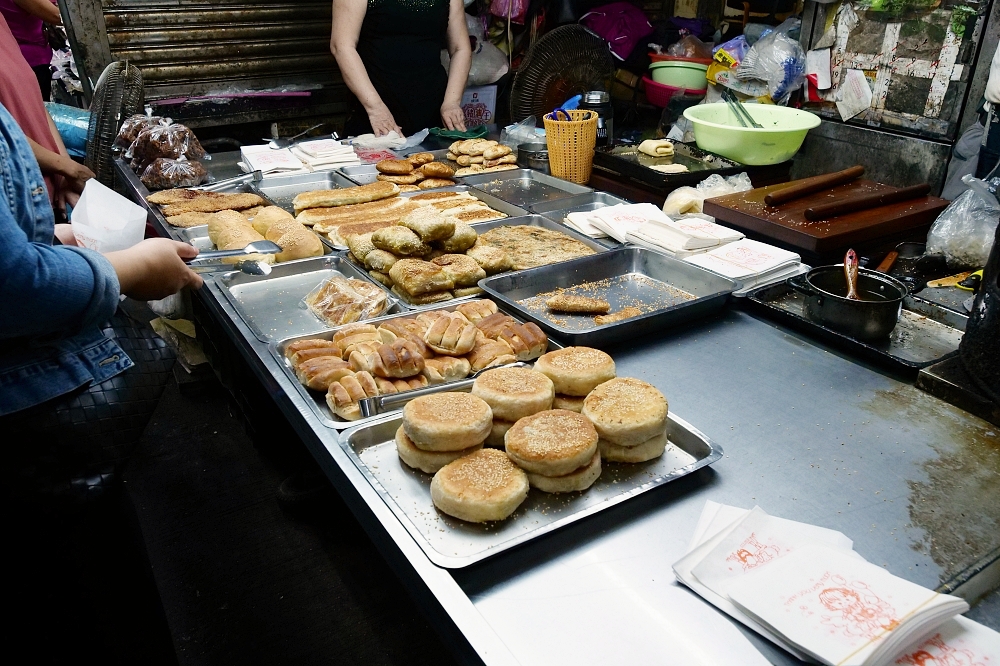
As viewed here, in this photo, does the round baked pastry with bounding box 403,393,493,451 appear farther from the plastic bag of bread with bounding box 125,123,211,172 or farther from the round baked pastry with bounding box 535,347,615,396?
the plastic bag of bread with bounding box 125,123,211,172

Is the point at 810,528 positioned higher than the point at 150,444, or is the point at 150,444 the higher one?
the point at 810,528

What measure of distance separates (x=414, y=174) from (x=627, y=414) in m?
2.50

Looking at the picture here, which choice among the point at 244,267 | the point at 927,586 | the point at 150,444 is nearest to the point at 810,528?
the point at 927,586

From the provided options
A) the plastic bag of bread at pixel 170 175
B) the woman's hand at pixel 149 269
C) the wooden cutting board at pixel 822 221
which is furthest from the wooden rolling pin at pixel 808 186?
the plastic bag of bread at pixel 170 175

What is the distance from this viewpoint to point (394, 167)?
3.56m

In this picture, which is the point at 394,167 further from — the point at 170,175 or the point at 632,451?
the point at 632,451

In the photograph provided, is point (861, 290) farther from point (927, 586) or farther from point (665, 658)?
point (665, 658)

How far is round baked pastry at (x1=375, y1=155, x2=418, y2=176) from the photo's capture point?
11.7 ft

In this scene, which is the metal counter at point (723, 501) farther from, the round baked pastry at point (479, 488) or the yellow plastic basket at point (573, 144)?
the yellow plastic basket at point (573, 144)

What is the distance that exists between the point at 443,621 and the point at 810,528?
2.31 ft

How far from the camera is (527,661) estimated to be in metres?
1.04

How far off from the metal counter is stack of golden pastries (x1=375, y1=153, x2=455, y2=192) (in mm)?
1703

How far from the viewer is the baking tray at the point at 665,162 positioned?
3.12m

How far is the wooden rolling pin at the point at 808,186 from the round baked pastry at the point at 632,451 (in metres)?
1.64
